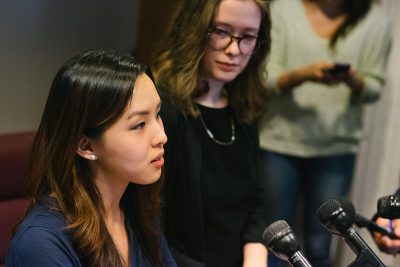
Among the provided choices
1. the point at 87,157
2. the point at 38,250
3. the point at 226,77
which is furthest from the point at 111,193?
the point at 226,77

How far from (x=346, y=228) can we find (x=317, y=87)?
3.25ft

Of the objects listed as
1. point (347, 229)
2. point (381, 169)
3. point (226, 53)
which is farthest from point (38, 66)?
point (381, 169)

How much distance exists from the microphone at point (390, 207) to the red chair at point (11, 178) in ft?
2.80

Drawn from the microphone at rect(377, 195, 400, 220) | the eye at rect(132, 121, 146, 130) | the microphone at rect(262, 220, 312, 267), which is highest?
the eye at rect(132, 121, 146, 130)

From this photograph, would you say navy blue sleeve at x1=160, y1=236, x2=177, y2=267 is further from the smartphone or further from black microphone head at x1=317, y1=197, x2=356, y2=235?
the smartphone

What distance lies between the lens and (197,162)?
1296mm

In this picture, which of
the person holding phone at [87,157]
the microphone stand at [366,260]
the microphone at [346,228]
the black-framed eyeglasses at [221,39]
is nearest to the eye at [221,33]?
the black-framed eyeglasses at [221,39]

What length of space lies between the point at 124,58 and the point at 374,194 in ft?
5.30

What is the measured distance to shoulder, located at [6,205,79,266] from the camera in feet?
2.87

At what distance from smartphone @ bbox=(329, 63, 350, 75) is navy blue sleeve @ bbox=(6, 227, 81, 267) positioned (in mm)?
1067

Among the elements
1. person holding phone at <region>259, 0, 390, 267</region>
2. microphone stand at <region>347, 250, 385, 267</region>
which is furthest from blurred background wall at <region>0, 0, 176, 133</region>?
microphone stand at <region>347, 250, 385, 267</region>

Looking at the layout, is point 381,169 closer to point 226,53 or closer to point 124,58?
point 226,53

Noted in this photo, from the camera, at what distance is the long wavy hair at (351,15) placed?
5.82 feet

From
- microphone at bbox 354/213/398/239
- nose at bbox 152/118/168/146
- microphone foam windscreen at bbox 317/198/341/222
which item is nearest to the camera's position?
microphone foam windscreen at bbox 317/198/341/222
